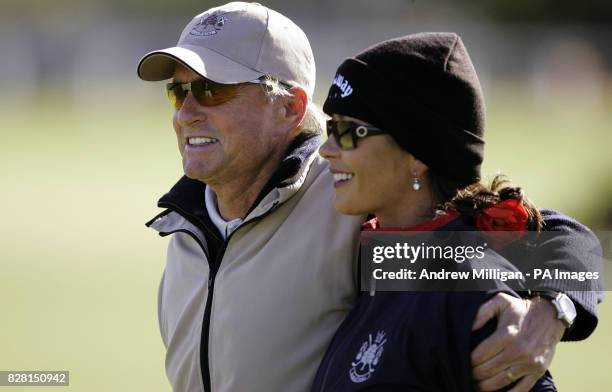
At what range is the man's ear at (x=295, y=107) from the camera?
3.64 meters

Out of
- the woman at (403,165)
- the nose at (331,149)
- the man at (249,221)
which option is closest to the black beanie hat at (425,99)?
the woman at (403,165)

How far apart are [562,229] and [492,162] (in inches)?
616

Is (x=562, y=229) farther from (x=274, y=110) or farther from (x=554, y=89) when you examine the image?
(x=554, y=89)

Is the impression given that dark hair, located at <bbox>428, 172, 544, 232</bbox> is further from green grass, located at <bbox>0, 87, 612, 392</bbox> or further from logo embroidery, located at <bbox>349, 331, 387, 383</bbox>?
green grass, located at <bbox>0, 87, 612, 392</bbox>

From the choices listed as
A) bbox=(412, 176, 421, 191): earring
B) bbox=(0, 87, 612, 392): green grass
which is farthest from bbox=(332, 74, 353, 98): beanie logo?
bbox=(0, 87, 612, 392): green grass

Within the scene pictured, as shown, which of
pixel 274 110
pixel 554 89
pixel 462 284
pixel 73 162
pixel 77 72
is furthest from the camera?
pixel 77 72

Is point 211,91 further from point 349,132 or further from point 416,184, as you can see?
point 416,184

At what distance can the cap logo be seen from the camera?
11.8ft

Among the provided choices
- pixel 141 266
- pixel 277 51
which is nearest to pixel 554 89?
pixel 141 266

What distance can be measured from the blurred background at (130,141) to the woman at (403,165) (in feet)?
15.1

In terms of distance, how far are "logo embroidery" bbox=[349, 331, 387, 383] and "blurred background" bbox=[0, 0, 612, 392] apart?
15.4 feet

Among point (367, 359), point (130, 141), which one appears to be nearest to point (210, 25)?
point (367, 359)

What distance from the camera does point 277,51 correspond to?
3.61 meters

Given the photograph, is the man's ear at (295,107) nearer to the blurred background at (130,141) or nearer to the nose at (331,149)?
the nose at (331,149)
